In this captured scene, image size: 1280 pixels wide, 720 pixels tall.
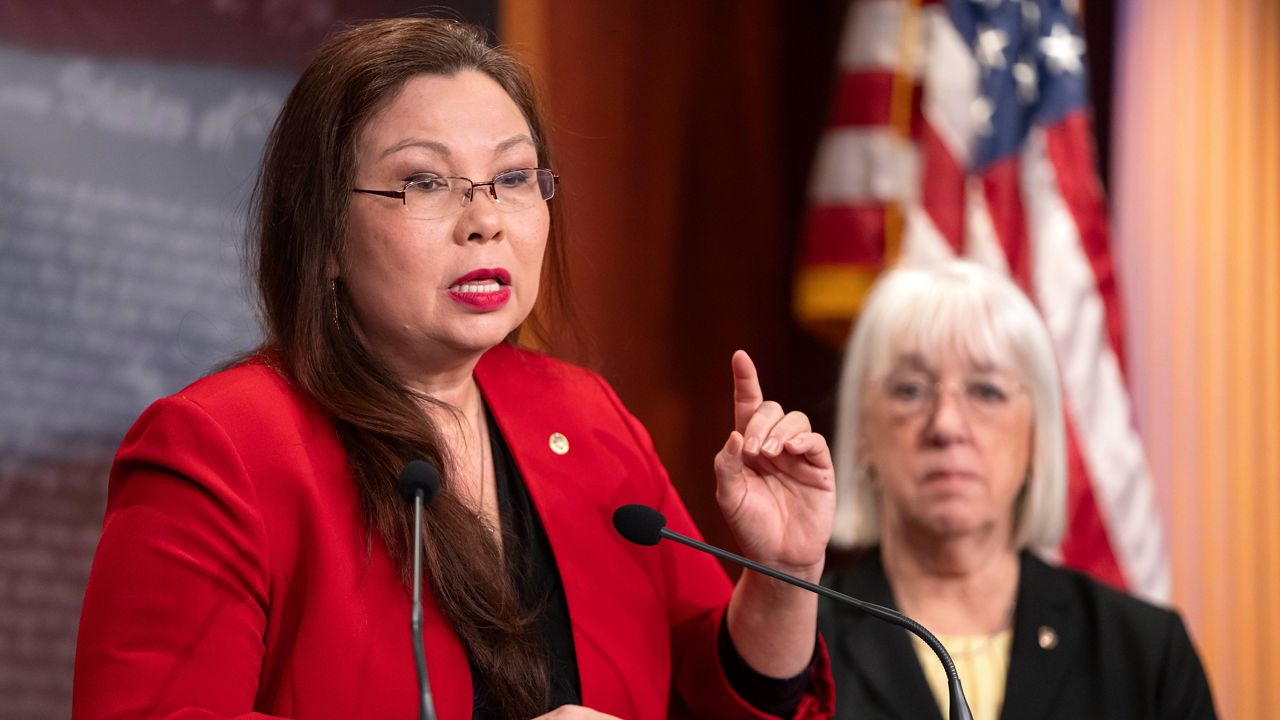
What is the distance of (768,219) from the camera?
386 cm

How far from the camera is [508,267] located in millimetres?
1531

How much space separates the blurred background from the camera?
2.42 meters

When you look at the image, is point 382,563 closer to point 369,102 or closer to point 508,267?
point 508,267

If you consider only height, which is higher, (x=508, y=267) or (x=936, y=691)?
(x=508, y=267)

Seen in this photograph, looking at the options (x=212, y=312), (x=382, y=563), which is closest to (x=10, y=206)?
(x=212, y=312)

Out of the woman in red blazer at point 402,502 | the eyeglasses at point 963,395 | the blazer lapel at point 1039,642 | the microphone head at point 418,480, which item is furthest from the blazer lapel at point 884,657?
the microphone head at point 418,480

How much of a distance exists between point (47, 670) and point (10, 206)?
0.77m

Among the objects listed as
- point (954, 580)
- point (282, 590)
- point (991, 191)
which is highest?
point (991, 191)

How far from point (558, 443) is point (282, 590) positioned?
1.39 feet

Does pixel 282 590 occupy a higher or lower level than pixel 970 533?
higher

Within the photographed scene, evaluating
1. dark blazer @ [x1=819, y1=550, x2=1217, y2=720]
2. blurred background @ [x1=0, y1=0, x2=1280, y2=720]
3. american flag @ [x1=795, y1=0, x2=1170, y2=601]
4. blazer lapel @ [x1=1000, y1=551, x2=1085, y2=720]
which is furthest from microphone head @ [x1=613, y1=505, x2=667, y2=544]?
american flag @ [x1=795, y1=0, x2=1170, y2=601]

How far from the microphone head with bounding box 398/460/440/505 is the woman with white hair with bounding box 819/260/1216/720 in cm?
114

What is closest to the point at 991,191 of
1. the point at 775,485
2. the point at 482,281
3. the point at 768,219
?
the point at 768,219

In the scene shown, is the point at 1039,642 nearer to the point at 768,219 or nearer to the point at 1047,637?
the point at 1047,637
